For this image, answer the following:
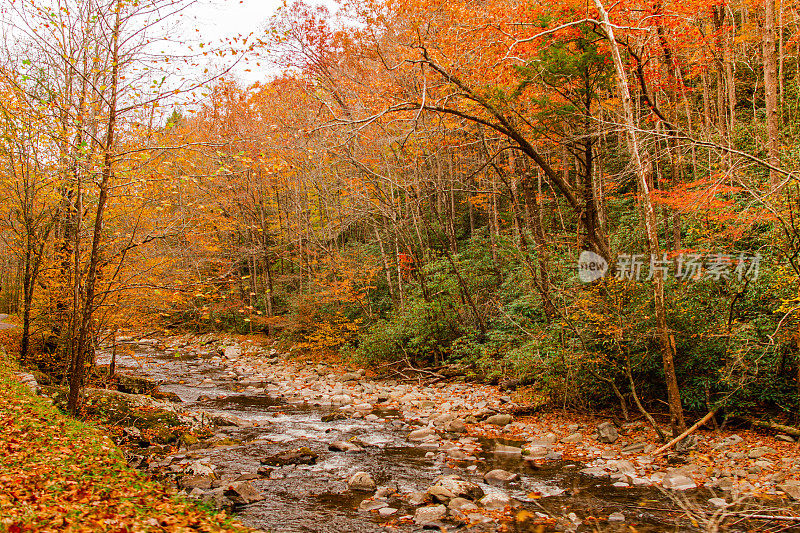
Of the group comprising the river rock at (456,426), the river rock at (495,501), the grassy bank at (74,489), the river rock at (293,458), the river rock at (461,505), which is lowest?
the river rock at (456,426)

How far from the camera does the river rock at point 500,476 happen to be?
20.7 feet

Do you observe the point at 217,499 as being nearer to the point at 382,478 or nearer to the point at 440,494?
the point at 382,478

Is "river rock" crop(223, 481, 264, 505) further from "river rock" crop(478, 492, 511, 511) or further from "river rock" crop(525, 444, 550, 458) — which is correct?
"river rock" crop(525, 444, 550, 458)

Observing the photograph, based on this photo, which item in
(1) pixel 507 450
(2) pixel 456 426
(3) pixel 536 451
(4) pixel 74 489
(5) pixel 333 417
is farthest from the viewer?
(5) pixel 333 417

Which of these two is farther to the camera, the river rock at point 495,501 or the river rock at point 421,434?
the river rock at point 421,434

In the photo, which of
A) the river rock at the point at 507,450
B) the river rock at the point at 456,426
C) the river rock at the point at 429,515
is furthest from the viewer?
the river rock at the point at 456,426

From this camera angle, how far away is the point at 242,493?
19.4ft

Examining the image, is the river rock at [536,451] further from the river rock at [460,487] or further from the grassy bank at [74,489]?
the grassy bank at [74,489]

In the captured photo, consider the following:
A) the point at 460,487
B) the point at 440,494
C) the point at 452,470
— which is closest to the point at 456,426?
the point at 452,470

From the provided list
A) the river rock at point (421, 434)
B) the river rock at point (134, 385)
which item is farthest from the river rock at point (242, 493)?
the river rock at point (134, 385)

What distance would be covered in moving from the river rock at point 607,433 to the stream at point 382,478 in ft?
3.77

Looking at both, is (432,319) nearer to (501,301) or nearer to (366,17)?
(501,301)

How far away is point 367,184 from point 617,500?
44.9 ft

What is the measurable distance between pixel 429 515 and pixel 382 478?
164 cm
